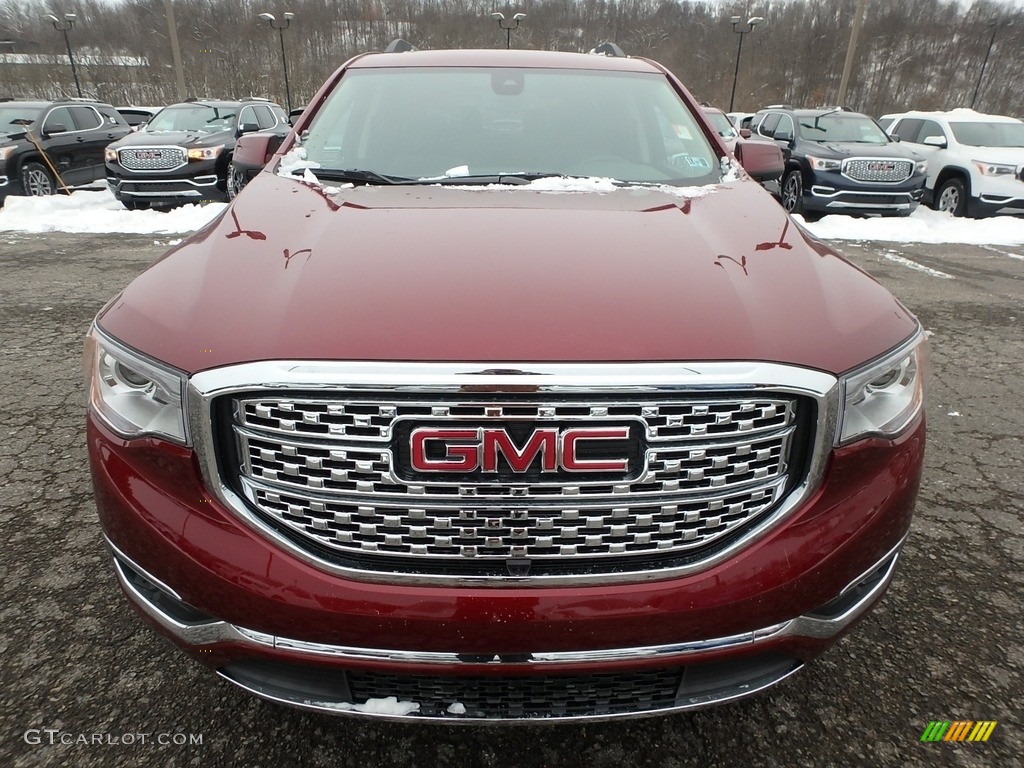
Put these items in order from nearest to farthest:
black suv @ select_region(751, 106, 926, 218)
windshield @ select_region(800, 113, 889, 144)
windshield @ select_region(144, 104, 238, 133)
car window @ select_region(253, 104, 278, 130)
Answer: black suv @ select_region(751, 106, 926, 218) → windshield @ select_region(800, 113, 889, 144) → windshield @ select_region(144, 104, 238, 133) → car window @ select_region(253, 104, 278, 130)

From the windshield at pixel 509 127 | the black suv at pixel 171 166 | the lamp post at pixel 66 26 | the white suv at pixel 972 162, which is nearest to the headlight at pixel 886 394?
the windshield at pixel 509 127

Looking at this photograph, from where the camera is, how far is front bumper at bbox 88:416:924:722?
1260 mm

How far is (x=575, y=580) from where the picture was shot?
1278 millimetres

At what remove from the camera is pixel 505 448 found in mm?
1209

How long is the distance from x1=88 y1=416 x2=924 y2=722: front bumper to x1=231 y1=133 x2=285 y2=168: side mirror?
1765 mm

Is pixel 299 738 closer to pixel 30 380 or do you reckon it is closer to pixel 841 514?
pixel 841 514

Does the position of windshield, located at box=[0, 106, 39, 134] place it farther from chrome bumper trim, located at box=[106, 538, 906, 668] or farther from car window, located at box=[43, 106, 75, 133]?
chrome bumper trim, located at box=[106, 538, 906, 668]

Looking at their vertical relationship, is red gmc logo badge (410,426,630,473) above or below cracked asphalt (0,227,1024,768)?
above

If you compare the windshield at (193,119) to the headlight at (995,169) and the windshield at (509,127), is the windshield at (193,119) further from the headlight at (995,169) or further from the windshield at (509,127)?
the headlight at (995,169)

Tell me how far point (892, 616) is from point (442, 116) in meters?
2.37

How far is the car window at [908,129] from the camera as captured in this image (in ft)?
40.5

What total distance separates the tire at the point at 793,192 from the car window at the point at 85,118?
12357 millimetres

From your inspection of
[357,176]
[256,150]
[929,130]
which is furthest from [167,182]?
[929,130]

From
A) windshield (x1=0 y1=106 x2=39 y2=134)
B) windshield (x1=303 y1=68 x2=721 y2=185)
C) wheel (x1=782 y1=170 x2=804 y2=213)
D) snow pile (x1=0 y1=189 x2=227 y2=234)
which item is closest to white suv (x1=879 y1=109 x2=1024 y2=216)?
wheel (x1=782 y1=170 x2=804 y2=213)
